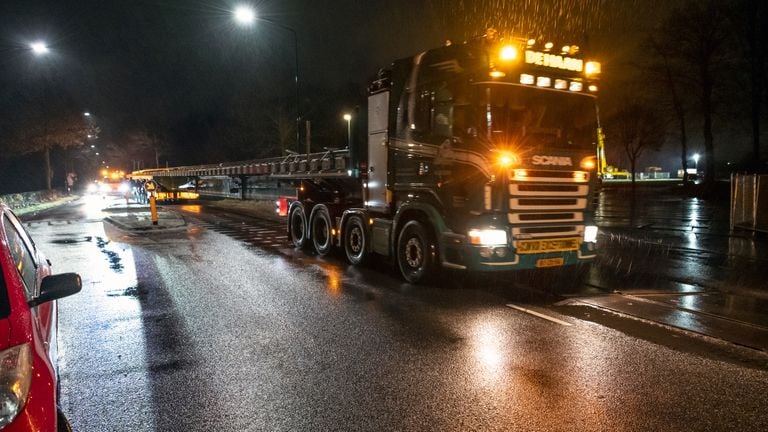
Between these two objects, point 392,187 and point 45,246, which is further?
point 45,246

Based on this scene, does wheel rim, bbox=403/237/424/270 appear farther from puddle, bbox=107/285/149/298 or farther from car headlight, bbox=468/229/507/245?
puddle, bbox=107/285/149/298

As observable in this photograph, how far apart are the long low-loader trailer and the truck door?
4 cm

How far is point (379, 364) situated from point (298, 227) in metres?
8.71

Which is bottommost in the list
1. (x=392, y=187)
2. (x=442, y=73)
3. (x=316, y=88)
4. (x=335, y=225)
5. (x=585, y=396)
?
(x=585, y=396)

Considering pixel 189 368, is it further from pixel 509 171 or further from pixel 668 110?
pixel 668 110

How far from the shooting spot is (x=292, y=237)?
1359 cm

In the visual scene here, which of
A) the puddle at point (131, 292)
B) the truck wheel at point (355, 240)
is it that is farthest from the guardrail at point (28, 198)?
the truck wheel at point (355, 240)

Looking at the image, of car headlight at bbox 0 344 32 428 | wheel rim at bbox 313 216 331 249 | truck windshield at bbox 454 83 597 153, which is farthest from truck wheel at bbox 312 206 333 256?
car headlight at bbox 0 344 32 428

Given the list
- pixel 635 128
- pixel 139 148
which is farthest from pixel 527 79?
pixel 139 148

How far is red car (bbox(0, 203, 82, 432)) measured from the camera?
2305mm

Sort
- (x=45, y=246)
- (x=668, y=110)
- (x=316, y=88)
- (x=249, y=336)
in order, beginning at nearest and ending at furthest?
(x=249, y=336) → (x=45, y=246) → (x=668, y=110) → (x=316, y=88)

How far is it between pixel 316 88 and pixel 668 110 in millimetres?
29614

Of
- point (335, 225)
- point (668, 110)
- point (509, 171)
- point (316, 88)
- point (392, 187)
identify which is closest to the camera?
point (509, 171)

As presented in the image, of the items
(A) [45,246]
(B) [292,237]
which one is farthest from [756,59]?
(A) [45,246]
